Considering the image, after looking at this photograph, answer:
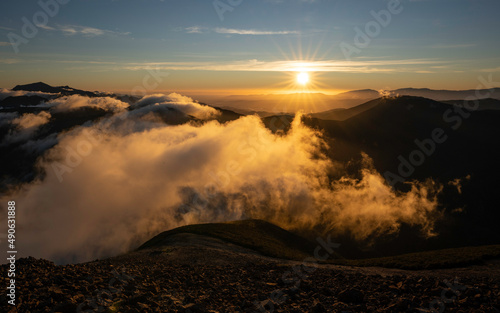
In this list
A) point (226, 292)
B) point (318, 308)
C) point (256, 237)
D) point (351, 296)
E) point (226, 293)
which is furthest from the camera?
point (256, 237)

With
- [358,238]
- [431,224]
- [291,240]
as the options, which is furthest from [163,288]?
[431,224]

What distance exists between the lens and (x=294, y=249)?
92000 millimetres

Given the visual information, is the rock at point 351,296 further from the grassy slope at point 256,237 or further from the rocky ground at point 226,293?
the grassy slope at point 256,237

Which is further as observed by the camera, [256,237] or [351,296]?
[256,237]

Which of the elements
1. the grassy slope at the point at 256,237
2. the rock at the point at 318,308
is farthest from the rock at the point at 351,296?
the grassy slope at the point at 256,237

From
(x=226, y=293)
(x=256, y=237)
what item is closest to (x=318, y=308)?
(x=226, y=293)

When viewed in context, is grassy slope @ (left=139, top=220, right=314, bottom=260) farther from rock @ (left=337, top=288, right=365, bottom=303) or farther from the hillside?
rock @ (left=337, top=288, right=365, bottom=303)

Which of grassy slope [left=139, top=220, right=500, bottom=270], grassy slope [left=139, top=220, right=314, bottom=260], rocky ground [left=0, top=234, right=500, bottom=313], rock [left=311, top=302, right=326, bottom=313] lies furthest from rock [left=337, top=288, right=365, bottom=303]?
grassy slope [left=139, top=220, right=314, bottom=260]

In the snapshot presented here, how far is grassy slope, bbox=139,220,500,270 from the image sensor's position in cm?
4306

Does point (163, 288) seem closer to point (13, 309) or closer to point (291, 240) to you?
point (13, 309)

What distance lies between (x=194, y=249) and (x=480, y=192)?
216 metres

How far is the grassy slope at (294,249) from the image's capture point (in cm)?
4306

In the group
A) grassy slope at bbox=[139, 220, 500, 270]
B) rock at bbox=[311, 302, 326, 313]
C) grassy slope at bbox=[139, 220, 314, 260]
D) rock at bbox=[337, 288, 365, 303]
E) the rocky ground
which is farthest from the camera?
grassy slope at bbox=[139, 220, 314, 260]

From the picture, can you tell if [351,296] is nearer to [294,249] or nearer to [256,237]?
[256,237]
